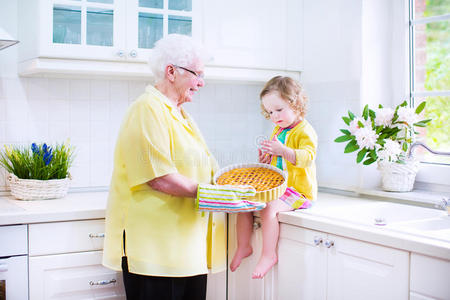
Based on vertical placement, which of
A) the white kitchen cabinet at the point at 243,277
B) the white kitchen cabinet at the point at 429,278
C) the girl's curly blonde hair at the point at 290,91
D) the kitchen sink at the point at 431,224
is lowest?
the white kitchen cabinet at the point at 243,277

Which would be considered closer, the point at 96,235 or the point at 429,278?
the point at 429,278

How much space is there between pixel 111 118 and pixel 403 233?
1570mm

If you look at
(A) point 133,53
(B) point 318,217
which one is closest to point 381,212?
(B) point 318,217

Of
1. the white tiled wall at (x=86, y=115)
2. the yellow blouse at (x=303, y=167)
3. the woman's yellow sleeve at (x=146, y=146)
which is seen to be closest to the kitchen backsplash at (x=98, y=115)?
the white tiled wall at (x=86, y=115)

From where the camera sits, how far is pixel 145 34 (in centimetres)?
225

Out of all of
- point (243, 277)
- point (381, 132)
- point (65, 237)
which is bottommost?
point (243, 277)

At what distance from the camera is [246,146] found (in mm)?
2879

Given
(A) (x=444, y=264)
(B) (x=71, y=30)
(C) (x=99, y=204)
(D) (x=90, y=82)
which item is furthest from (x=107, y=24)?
(A) (x=444, y=264)

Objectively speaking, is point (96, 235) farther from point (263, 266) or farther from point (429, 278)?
point (429, 278)

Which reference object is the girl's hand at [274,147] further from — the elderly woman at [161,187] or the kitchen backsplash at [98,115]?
the kitchen backsplash at [98,115]

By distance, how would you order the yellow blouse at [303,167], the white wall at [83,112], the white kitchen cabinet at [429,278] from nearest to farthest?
1. the white kitchen cabinet at [429,278]
2. the yellow blouse at [303,167]
3. the white wall at [83,112]

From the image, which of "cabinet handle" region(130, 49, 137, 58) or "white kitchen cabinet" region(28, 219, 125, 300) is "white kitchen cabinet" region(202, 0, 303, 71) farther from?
"white kitchen cabinet" region(28, 219, 125, 300)

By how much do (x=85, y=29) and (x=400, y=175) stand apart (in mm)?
1550

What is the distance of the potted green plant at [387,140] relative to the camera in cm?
221
